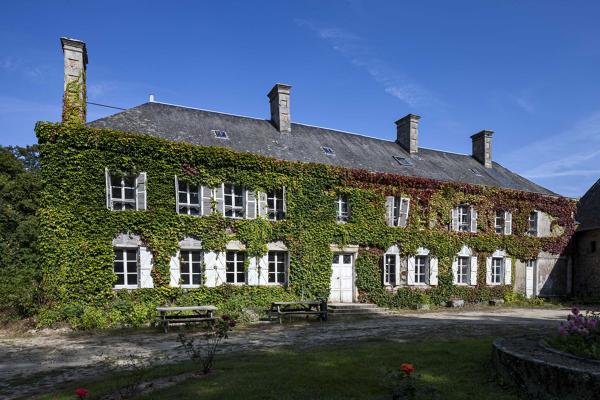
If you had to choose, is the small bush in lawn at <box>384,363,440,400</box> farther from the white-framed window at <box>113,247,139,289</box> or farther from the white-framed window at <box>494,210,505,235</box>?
the white-framed window at <box>494,210,505,235</box>

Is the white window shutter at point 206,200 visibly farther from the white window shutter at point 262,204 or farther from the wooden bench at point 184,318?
the wooden bench at point 184,318

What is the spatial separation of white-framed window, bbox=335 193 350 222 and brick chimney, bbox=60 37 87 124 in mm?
10119

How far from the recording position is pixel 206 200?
14.6m

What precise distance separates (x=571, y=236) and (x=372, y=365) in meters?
20.7

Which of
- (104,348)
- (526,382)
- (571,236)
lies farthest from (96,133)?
(571,236)

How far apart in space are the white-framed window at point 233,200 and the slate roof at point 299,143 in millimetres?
1815

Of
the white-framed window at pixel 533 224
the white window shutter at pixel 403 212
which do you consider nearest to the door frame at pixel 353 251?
the white window shutter at pixel 403 212

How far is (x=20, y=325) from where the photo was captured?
11.7 metres

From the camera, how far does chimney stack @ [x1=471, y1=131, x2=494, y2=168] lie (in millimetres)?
24125

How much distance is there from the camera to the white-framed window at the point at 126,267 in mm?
13312

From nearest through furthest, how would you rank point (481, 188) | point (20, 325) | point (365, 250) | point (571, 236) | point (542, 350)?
point (542, 350) < point (20, 325) < point (365, 250) < point (481, 188) < point (571, 236)

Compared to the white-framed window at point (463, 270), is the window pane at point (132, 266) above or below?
above

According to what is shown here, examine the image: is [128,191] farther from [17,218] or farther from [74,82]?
[17,218]

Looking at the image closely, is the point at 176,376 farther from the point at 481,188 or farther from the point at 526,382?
the point at 481,188
